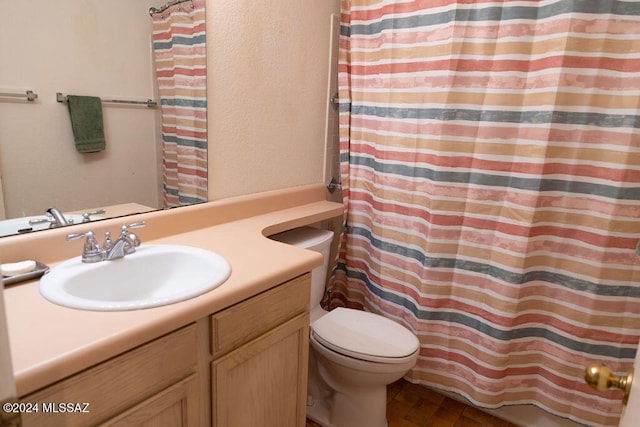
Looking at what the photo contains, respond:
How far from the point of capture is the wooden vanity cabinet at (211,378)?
765 mm

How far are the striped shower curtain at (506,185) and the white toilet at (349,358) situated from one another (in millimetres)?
290

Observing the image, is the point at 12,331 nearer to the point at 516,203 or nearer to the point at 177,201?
the point at 177,201

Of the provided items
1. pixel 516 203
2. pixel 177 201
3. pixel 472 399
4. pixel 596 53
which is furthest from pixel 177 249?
pixel 596 53

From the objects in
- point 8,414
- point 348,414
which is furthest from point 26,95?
point 348,414

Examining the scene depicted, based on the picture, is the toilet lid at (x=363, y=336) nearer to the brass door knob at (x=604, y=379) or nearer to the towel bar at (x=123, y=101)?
the brass door knob at (x=604, y=379)

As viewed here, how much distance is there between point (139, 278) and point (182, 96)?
67 centimetres

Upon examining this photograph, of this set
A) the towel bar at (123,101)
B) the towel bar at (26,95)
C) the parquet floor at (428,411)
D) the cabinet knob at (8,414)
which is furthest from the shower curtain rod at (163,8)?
the parquet floor at (428,411)

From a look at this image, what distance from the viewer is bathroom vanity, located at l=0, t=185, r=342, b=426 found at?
74 centimetres

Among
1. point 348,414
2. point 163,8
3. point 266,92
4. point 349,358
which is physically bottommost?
point 348,414

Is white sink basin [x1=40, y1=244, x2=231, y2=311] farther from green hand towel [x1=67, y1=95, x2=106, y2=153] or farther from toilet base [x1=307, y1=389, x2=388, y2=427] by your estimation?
toilet base [x1=307, y1=389, x2=388, y2=427]

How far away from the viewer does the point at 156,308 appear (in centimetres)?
89

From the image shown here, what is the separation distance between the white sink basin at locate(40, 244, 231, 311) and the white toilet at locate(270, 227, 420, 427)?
0.57 m

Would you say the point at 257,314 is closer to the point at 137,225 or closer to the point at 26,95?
the point at 137,225

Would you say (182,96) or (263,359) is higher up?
(182,96)
